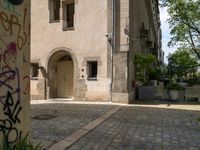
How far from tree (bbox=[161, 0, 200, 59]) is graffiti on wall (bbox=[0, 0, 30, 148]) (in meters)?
24.7

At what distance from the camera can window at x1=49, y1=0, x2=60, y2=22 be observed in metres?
17.1

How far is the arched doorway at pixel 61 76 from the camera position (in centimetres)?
1702

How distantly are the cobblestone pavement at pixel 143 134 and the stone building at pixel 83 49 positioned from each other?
5.24 metres

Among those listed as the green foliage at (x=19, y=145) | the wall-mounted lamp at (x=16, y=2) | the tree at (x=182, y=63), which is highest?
the tree at (x=182, y=63)

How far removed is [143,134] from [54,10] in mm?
12231

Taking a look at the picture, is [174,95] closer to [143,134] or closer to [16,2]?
[143,134]

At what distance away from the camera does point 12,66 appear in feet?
14.2

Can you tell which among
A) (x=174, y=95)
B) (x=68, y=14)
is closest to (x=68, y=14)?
(x=68, y=14)

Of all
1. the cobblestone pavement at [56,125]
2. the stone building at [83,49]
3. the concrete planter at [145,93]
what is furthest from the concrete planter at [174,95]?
the cobblestone pavement at [56,125]

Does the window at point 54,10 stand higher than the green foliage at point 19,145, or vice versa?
the window at point 54,10

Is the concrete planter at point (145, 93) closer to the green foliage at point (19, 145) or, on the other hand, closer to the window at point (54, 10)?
the window at point (54, 10)

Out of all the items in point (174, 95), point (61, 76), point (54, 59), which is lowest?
point (174, 95)

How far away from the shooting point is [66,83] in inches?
682

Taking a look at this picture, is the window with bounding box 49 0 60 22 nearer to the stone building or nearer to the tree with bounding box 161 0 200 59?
the stone building
